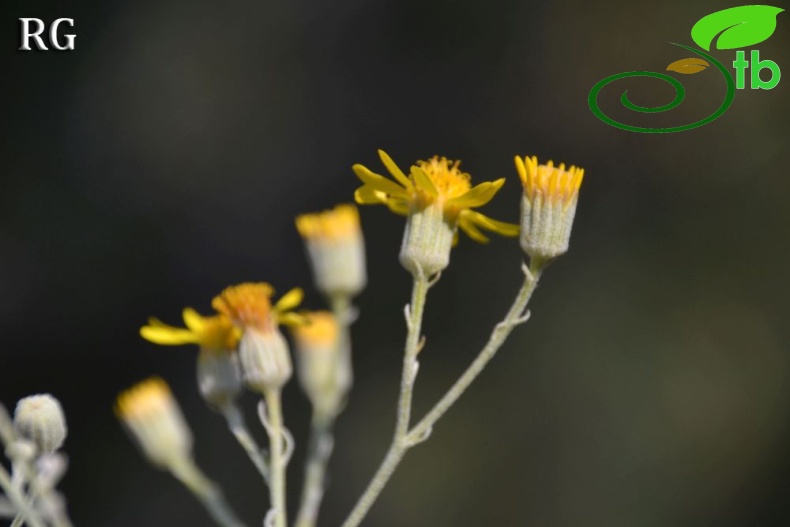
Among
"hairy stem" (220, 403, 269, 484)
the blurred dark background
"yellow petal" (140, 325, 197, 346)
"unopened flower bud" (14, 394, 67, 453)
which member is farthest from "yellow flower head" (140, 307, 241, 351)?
the blurred dark background

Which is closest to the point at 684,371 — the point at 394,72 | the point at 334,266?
the point at 394,72

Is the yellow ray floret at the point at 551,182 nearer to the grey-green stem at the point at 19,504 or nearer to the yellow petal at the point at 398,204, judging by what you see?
the yellow petal at the point at 398,204

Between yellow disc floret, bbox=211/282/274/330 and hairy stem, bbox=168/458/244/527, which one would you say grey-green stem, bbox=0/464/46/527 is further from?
yellow disc floret, bbox=211/282/274/330

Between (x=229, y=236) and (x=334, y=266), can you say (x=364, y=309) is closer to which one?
(x=229, y=236)

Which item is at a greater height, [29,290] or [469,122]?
[469,122]

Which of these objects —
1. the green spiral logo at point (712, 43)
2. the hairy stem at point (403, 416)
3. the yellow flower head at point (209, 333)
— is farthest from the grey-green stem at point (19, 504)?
the green spiral logo at point (712, 43)
